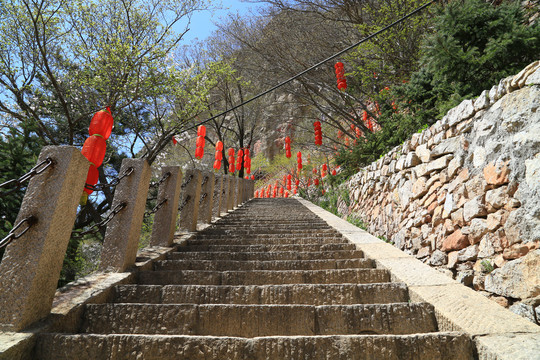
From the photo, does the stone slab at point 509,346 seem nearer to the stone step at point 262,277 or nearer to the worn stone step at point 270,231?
the stone step at point 262,277

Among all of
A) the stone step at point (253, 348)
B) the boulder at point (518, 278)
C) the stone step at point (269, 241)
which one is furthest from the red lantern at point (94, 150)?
the boulder at point (518, 278)

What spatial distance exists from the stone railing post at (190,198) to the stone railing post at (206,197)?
44.0 inches

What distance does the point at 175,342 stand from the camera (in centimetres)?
191

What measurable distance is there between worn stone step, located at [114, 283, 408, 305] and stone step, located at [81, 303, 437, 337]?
1.14 ft

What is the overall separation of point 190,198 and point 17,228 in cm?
357

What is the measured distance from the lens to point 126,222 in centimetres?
331

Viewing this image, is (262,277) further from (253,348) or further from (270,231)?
(270,231)

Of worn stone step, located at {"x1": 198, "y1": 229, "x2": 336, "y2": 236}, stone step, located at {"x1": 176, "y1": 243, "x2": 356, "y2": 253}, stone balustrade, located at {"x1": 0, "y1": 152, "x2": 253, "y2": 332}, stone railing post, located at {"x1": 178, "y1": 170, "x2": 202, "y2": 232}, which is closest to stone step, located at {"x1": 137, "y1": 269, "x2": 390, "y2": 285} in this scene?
stone balustrade, located at {"x1": 0, "y1": 152, "x2": 253, "y2": 332}

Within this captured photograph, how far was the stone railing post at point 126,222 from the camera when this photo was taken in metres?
3.24

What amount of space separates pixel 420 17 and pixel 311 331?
31.0 feet

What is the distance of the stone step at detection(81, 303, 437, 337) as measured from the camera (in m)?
Result: 2.28

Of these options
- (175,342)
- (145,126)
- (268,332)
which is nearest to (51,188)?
(175,342)

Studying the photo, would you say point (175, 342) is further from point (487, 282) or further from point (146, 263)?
point (487, 282)

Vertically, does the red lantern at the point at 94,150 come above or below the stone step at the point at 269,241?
above
